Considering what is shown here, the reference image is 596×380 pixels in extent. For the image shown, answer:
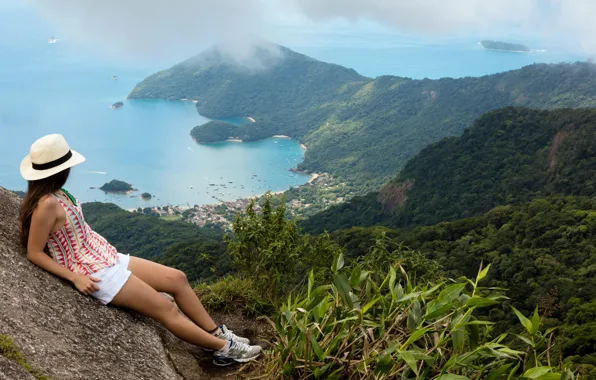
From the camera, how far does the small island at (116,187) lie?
67.9 metres

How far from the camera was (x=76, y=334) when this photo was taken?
7.88 ft

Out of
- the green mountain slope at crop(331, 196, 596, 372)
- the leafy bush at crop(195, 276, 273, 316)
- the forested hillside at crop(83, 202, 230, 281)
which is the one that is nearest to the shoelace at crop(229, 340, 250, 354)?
the leafy bush at crop(195, 276, 273, 316)

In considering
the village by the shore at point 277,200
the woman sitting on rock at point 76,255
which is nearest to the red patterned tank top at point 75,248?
the woman sitting on rock at point 76,255

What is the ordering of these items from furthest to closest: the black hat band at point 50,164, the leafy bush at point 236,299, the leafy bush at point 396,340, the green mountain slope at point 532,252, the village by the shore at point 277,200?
the village by the shore at point 277,200, the green mountain slope at point 532,252, the leafy bush at point 236,299, the black hat band at point 50,164, the leafy bush at point 396,340

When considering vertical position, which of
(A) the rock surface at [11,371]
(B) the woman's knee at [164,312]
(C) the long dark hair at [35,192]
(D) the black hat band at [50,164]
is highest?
(D) the black hat band at [50,164]

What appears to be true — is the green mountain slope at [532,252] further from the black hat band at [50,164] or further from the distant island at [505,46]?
the distant island at [505,46]

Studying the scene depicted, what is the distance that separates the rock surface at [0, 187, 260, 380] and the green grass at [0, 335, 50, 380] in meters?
0.04

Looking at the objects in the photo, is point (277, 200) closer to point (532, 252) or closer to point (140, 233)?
point (140, 233)

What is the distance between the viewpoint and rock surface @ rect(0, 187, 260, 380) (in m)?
2.16

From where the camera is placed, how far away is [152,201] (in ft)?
214

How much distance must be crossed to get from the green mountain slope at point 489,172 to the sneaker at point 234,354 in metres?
33.4

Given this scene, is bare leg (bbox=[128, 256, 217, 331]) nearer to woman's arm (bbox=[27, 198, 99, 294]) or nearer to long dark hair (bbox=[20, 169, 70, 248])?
woman's arm (bbox=[27, 198, 99, 294])

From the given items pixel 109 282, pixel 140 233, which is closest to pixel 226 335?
pixel 109 282

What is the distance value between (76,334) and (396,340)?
1476mm
